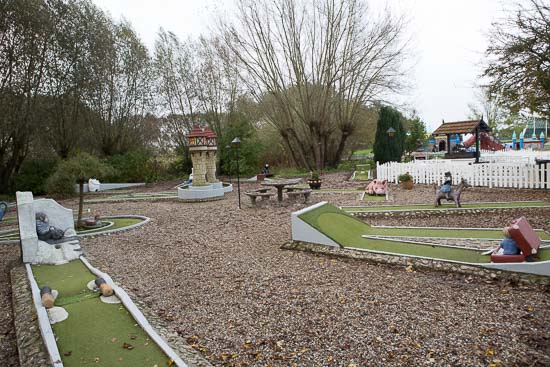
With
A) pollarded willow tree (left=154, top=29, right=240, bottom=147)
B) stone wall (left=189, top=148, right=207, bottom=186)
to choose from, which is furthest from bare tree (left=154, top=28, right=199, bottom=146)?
stone wall (left=189, top=148, right=207, bottom=186)

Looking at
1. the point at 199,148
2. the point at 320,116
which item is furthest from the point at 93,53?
the point at 320,116

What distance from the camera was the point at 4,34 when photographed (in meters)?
18.2

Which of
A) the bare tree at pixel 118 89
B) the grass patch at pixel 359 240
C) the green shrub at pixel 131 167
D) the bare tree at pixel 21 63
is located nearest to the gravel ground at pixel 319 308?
the grass patch at pixel 359 240

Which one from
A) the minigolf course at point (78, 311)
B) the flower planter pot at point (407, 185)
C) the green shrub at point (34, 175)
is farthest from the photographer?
the green shrub at point (34, 175)

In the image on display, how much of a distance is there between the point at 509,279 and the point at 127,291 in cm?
546

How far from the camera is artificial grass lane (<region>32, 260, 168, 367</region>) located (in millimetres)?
3531

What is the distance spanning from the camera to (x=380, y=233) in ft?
26.0

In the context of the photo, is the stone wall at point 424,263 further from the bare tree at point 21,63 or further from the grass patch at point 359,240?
the bare tree at point 21,63

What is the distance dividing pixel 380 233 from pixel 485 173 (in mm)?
8535

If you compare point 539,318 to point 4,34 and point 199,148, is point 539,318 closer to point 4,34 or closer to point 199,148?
point 199,148

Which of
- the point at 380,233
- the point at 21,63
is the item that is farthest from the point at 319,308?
the point at 21,63

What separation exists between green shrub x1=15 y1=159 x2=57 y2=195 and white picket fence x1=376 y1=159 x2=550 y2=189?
19.8 meters

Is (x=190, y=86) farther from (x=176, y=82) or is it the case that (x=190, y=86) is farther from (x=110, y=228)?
(x=110, y=228)

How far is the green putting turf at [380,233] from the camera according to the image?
6171 millimetres
